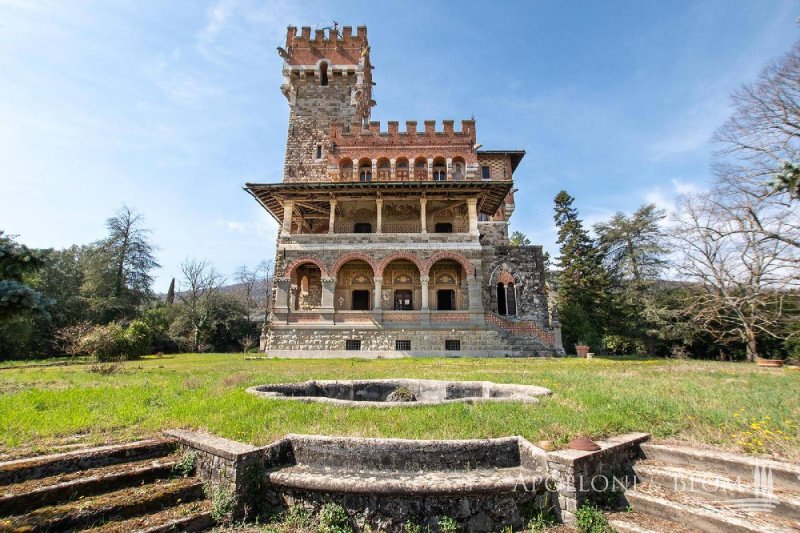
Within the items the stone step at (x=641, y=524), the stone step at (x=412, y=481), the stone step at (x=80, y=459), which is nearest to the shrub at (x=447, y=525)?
the stone step at (x=412, y=481)

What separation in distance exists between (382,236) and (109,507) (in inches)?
819

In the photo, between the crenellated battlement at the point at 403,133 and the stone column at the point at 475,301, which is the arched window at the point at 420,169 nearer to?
the crenellated battlement at the point at 403,133

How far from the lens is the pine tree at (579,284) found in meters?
31.0

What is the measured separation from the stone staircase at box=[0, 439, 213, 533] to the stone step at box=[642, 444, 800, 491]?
199 inches

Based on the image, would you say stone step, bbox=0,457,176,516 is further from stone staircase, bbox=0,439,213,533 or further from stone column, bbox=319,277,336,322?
stone column, bbox=319,277,336,322

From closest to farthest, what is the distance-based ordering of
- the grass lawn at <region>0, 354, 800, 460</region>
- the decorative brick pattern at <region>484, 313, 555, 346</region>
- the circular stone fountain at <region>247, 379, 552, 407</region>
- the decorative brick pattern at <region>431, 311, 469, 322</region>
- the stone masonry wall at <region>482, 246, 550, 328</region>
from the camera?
the grass lawn at <region>0, 354, 800, 460</region> < the circular stone fountain at <region>247, 379, 552, 407</region> < the decorative brick pattern at <region>484, 313, 555, 346</region> < the decorative brick pattern at <region>431, 311, 469, 322</region> < the stone masonry wall at <region>482, 246, 550, 328</region>

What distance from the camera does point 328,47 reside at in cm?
3148

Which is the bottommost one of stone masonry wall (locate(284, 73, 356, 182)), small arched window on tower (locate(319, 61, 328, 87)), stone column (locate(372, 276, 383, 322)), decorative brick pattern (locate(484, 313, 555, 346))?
decorative brick pattern (locate(484, 313, 555, 346))

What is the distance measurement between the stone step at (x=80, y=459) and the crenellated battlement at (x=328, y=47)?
107ft

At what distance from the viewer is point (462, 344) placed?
2186 centimetres

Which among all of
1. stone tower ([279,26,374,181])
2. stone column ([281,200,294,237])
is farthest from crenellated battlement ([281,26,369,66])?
stone column ([281,200,294,237])

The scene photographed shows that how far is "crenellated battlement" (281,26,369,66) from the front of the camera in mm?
31234

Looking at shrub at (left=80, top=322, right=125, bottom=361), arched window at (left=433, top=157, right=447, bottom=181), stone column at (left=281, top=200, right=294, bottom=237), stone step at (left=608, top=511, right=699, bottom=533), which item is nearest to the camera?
stone step at (left=608, top=511, right=699, bottom=533)

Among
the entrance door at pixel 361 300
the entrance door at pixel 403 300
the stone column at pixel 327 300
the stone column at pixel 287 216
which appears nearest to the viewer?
the stone column at pixel 327 300
